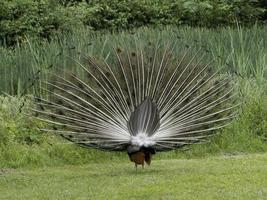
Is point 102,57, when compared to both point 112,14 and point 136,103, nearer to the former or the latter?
point 136,103

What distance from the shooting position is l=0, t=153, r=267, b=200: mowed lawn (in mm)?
7642

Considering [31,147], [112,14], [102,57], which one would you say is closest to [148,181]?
[31,147]

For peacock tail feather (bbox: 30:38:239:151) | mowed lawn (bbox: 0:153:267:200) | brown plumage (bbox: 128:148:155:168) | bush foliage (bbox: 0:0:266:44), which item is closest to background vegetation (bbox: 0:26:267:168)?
mowed lawn (bbox: 0:153:267:200)

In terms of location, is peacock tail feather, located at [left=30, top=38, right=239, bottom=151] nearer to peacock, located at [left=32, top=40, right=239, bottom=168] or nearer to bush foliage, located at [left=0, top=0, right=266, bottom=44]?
peacock, located at [left=32, top=40, right=239, bottom=168]

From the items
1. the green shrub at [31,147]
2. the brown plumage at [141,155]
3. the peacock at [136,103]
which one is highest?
the peacock at [136,103]

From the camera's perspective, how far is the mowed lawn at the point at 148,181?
25.1ft

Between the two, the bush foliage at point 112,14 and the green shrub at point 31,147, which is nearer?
the green shrub at point 31,147

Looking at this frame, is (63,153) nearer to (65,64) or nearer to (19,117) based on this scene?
(19,117)

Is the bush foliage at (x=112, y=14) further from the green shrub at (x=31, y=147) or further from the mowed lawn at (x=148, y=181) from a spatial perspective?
the mowed lawn at (x=148, y=181)

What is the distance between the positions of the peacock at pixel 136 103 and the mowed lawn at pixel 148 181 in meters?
0.37

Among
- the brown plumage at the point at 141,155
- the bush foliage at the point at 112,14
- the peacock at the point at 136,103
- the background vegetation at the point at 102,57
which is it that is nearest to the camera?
the brown plumage at the point at 141,155

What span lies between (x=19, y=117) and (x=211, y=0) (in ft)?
36.1

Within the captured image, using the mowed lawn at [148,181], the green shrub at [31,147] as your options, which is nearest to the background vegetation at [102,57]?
the green shrub at [31,147]

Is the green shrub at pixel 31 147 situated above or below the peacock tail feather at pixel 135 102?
below
